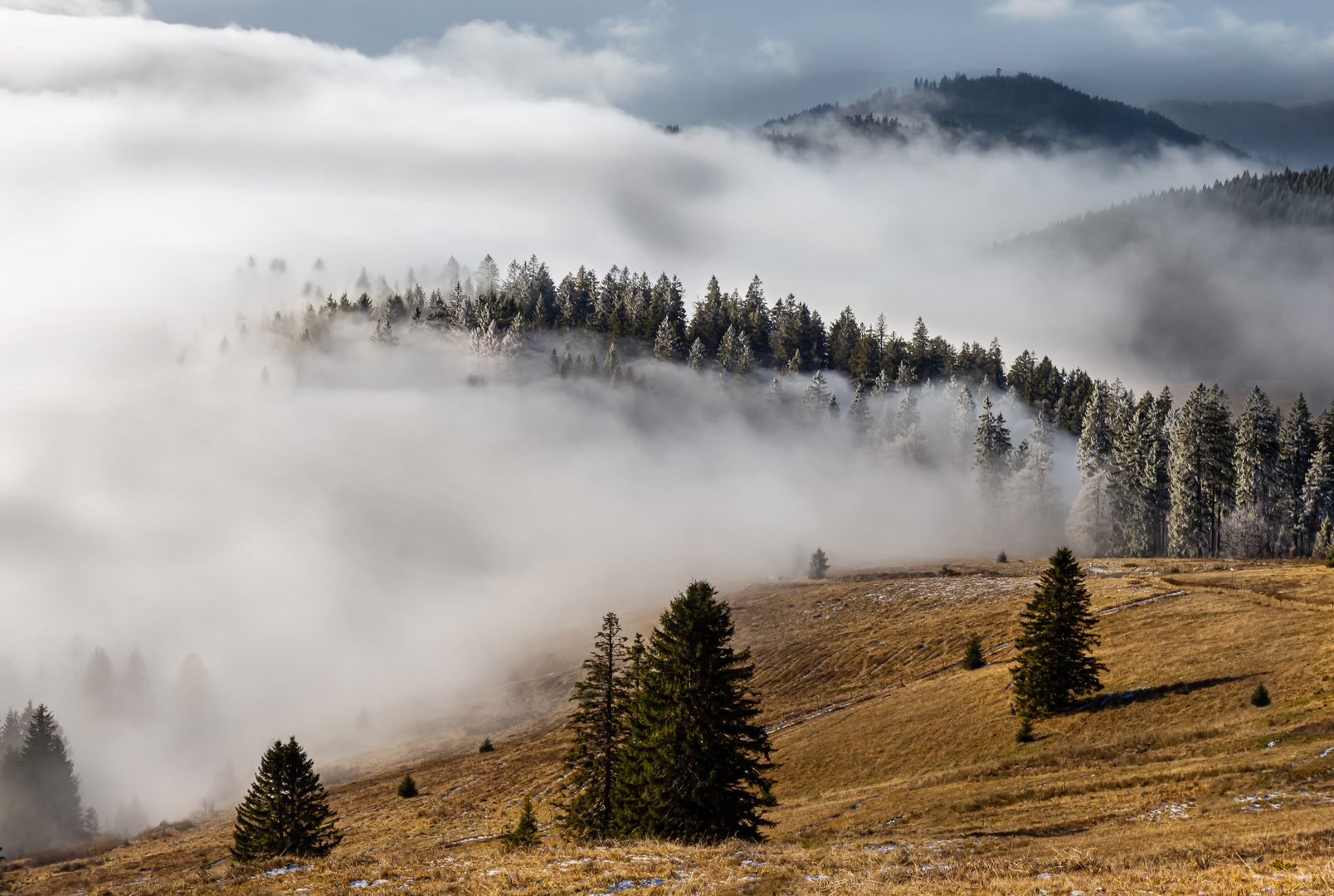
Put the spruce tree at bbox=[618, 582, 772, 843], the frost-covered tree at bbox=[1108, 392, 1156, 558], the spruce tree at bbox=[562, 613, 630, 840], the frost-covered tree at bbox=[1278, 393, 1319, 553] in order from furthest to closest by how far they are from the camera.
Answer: the frost-covered tree at bbox=[1108, 392, 1156, 558] < the frost-covered tree at bbox=[1278, 393, 1319, 553] < the spruce tree at bbox=[562, 613, 630, 840] < the spruce tree at bbox=[618, 582, 772, 843]

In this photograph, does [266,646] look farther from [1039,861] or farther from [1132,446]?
[1039,861]

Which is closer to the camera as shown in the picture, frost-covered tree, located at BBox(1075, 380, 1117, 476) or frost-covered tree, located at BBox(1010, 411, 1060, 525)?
frost-covered tree, located at BBox(1075, 380, 1117, 476)

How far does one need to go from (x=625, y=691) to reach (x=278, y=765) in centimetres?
1860

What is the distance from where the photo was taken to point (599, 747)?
38688 millimetres

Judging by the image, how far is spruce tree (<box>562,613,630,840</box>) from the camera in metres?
37.4

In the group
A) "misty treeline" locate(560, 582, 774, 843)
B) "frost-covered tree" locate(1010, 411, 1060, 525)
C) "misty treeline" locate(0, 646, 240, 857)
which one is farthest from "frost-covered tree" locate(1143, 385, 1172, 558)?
"misty treeline" locate(0, 646, 240, 857)

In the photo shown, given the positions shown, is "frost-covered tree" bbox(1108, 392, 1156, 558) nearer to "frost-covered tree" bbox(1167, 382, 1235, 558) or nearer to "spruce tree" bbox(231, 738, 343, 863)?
"frost-covered tree" bbox(1167, 382, 1235, 558)

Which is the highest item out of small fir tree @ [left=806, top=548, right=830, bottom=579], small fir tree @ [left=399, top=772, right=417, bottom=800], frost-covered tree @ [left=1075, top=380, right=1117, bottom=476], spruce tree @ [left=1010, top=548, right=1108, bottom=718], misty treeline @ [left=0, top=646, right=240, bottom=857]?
frost-covered tree @ [left=1075, top=380, right=1117, bottom=476]

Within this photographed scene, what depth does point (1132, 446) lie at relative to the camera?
400ft

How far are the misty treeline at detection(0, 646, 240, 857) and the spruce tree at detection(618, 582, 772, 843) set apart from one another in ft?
366

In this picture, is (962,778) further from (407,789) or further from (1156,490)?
(1156,490)

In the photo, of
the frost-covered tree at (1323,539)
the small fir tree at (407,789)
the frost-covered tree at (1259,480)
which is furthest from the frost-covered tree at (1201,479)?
the small fir tree at (407,789)

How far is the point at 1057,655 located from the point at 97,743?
665ft

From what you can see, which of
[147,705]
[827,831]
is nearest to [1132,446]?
[827,831]
